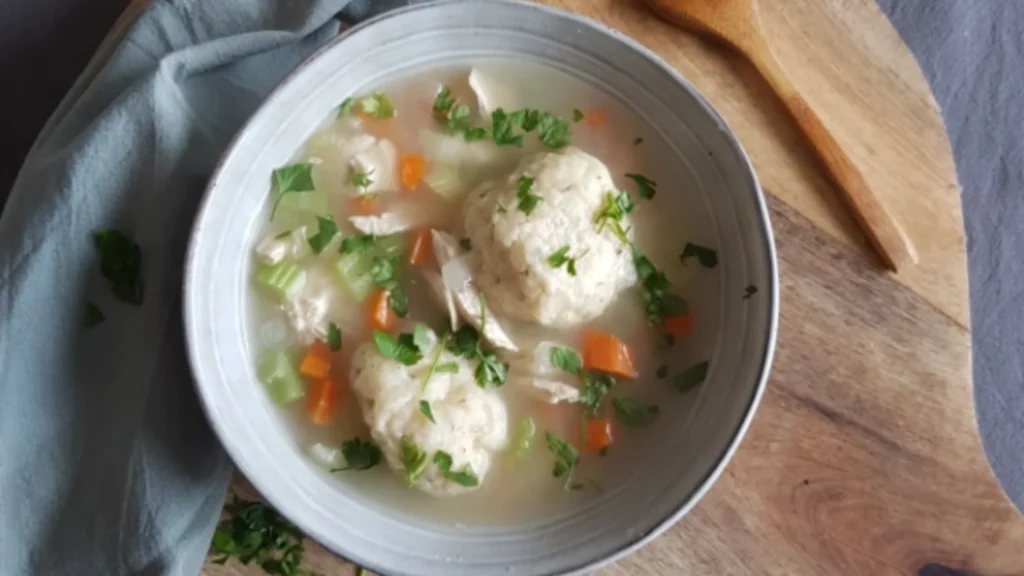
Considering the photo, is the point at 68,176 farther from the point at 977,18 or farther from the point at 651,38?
the point at 977,18

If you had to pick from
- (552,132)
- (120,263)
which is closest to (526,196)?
(552,132)

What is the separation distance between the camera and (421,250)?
4.83ft

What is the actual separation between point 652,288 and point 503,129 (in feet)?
1.16

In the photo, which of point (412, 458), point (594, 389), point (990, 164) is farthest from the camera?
point (990, 164)

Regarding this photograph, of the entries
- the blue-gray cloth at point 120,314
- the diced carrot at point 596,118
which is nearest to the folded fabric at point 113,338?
the blue-gray cloth at point 120,314

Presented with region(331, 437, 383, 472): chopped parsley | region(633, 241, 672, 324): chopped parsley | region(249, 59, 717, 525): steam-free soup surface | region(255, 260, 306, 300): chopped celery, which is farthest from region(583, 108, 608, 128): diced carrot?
region(331, 437, 383, 472): chopped parsley

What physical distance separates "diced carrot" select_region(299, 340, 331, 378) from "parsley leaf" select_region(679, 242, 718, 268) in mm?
596

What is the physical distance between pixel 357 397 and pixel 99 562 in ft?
1.55

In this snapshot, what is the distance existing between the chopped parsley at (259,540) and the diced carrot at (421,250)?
0.46 metres

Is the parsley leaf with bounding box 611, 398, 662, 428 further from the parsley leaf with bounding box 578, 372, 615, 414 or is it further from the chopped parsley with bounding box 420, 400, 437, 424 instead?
the chopped parsley with bounding box 420, 400, 437, 424

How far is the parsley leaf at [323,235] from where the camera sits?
4.73ft

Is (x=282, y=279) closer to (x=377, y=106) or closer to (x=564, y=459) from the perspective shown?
(x=377, y=106)

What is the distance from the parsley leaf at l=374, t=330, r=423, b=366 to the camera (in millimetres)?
1386

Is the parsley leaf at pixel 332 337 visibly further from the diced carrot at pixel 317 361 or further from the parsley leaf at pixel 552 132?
the parsley leaf at pixel 552 132
